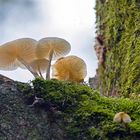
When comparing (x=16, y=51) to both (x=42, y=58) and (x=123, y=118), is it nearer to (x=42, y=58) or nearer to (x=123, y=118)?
(x=42, y=58)

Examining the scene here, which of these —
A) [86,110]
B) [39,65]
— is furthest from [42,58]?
[86,110]

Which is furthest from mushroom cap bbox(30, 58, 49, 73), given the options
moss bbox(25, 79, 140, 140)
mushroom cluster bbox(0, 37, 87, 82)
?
moss bbox(25, 79, 140, 140)

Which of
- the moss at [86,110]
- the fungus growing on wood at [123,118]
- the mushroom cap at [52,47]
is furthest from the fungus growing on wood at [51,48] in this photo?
the fungus growing on wood at [123,118]

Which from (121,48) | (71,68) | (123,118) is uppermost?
(121,48)

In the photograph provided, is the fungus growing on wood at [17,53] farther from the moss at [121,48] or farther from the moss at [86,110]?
the moss at [121,48]

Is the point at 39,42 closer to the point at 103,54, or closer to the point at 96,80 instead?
the point at 103,54

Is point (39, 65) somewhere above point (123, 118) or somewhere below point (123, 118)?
above
